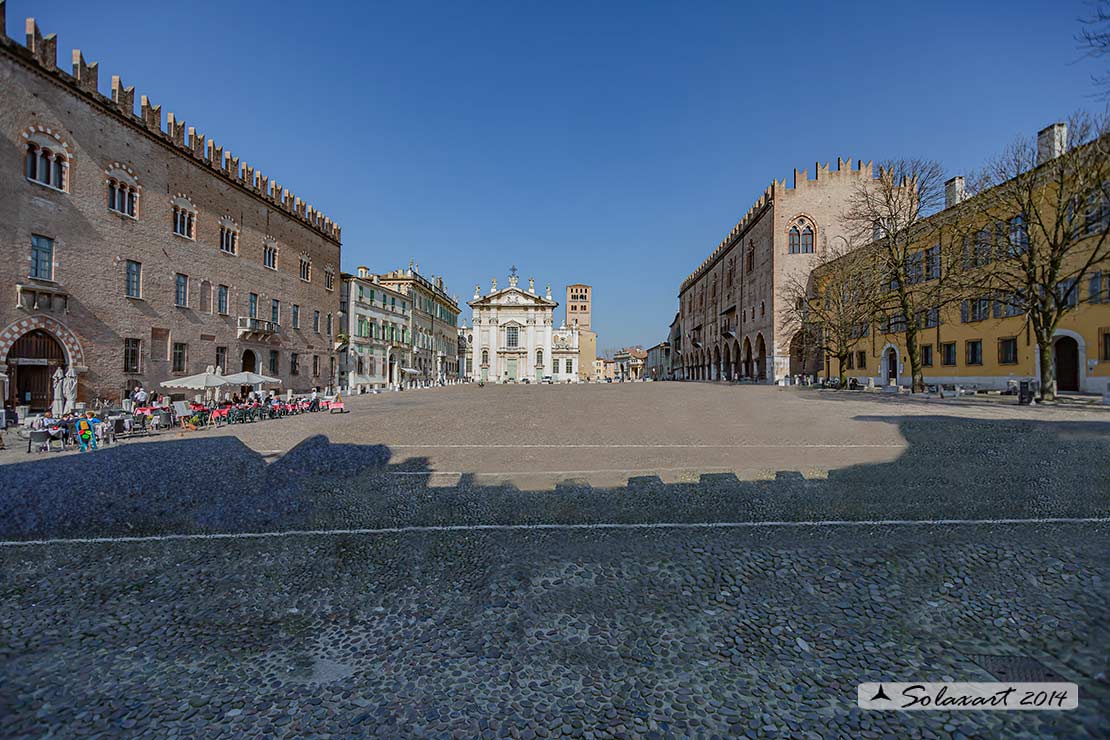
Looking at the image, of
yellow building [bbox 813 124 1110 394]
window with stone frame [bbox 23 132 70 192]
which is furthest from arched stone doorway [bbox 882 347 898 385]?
window with stone frame [bbox 23 132 70 192]

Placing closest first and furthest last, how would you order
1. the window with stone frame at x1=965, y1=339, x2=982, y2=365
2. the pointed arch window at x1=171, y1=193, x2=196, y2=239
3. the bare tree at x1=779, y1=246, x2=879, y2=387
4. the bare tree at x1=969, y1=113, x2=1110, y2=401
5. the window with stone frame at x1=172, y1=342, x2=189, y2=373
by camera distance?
the bare tree at x1=969, y1=113, x2=1110, y2=401, the window with stone frame at x1=172, y1=342, x2=189, y2=373, the pointed arch window at x1=171, y1=193, x2=196, y2=239, the window with stone frame at x1=965, y1=339, x2=982, y2=365, the bare tree at x1=779, y1=246, x2=879, y2=387

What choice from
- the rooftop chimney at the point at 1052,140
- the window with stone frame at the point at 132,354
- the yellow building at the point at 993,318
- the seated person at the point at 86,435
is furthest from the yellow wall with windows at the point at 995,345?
the window with stone frame at the point at 132,354

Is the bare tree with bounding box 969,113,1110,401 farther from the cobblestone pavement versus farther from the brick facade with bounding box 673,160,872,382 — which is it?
the brick facade with bounding box 673,160,872,382

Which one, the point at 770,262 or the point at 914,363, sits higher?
the point at 770,262

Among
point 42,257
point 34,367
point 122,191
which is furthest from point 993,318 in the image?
point 34,367

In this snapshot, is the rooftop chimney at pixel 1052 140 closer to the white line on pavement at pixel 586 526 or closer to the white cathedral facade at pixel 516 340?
the white line on pavement at pixel 586 526

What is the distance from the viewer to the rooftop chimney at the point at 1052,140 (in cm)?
2063

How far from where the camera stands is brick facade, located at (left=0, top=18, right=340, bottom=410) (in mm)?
17703

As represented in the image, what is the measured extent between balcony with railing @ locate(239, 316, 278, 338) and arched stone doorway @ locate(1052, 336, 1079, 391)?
139 feet

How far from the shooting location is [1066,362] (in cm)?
2386

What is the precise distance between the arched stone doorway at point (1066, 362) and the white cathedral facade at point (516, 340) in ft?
218

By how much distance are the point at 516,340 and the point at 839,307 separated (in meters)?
62.0

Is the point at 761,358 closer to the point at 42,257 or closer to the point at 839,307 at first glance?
the point at 839,307

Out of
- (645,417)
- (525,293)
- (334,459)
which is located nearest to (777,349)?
(645,417)
